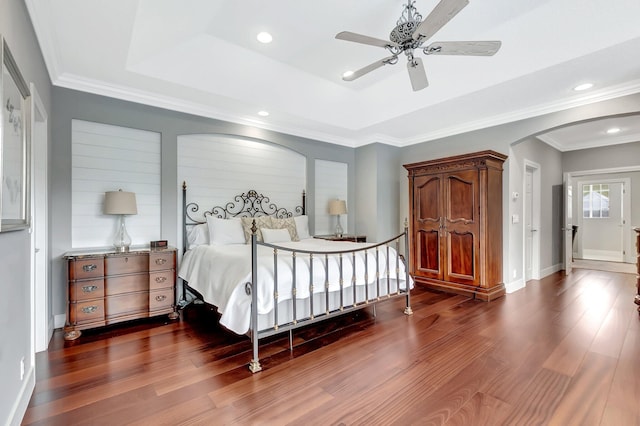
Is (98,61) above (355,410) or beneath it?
above

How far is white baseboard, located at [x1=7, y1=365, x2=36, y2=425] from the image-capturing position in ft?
5.40

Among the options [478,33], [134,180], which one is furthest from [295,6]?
[134,180]

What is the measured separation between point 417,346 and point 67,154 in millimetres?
4055

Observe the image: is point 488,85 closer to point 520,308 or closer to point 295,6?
point 295,6

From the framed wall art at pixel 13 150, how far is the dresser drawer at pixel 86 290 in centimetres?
131

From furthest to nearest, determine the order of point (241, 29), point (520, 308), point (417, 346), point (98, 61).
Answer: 1. point (520, 308)
2. point (241, 29)
3. point (98, 61)
4. point (417, 346)

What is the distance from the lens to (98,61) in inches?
118

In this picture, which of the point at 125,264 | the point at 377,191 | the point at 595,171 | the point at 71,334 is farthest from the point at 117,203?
the point at 595,171

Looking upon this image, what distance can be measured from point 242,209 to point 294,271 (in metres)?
2.24

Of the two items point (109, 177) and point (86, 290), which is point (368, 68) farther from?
point (86, 290)

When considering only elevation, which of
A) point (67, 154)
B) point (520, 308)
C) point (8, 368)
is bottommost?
point (520, 308)

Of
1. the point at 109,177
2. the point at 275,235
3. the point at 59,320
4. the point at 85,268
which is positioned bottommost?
the point at 59,320

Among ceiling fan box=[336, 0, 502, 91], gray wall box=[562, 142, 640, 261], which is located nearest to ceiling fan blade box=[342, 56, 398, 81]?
ceiling fan box=[336, 0, 502, 91]

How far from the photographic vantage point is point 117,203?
10.6 ft
